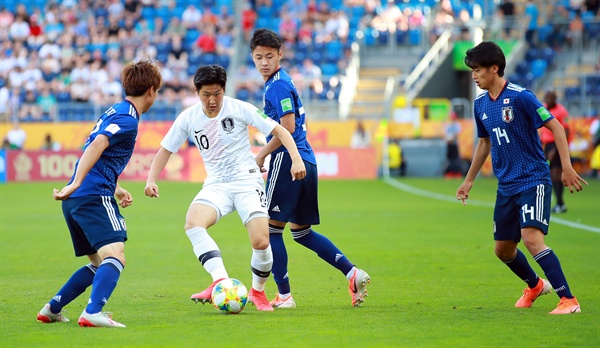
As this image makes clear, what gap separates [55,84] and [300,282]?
25.6 metres

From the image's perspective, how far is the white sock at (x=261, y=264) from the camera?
789 centimetres

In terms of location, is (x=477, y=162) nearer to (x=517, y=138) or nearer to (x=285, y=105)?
(x=517, y=138)

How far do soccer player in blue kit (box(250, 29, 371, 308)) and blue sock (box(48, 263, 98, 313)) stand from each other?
65.7 inches

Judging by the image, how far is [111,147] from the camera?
7047 millimetres

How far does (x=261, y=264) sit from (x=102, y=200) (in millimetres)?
1583

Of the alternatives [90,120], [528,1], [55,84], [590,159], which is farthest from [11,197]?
[528,1]

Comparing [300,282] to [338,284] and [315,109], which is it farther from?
[315,109]

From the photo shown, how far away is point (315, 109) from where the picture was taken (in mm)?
31578

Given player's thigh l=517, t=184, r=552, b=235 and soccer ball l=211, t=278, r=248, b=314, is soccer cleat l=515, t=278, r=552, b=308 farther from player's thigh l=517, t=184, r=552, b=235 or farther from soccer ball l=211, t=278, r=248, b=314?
soccer ball l=211, t=278, r=248, b=314

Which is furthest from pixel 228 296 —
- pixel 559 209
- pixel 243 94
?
pixel 243 94

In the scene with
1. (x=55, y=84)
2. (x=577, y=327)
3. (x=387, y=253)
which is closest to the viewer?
(x=577, y=327)

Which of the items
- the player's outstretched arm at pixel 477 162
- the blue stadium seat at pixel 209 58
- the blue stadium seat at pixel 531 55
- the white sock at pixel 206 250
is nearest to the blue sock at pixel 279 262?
the white sock at pixel 206 250

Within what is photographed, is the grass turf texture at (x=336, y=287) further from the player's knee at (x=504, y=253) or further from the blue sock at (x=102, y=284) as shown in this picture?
the player's knee at (x=504, y=253)

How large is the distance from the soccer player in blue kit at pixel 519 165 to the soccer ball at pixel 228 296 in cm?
221
